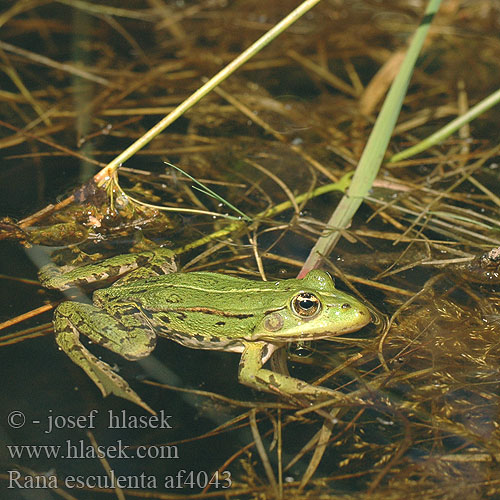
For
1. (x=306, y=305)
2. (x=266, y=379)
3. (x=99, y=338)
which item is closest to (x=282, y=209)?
(x=306, y=305)

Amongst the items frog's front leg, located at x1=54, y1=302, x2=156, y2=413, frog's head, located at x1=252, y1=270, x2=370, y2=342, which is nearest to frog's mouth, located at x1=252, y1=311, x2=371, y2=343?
frog's head, located at x1=252, y1=270, x2=370, y2=342

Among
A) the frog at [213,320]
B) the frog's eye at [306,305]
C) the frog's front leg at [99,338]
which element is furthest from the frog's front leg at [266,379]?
the frog's front leg at [99,338]

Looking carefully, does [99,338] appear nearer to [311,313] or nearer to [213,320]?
[213,320]

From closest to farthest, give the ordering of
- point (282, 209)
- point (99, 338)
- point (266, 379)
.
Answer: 1. point (266, 379)
2. point (99, 338)
3. point (282, 209)

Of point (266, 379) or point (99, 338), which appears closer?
point (266, 379)

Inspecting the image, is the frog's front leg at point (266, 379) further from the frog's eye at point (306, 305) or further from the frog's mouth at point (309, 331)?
the frog's eye at point (306, 305)

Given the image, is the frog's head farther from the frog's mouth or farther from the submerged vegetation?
the submerged vegetation

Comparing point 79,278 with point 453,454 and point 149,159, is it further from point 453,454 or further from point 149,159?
point 453,454
